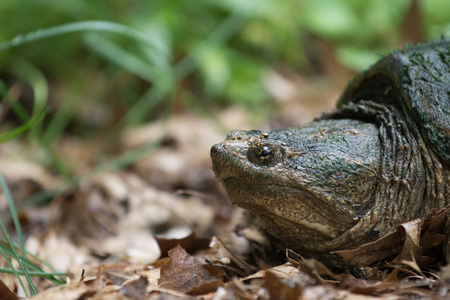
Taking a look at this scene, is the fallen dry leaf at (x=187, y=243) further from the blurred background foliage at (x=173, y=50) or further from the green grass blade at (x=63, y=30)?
the blurred background foliage at (x=173, y=50)

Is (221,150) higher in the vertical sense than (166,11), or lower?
lower

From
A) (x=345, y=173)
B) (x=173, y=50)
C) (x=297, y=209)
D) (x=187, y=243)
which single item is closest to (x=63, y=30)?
(x=187, y=243)

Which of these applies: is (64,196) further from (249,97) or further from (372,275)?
(249,97)

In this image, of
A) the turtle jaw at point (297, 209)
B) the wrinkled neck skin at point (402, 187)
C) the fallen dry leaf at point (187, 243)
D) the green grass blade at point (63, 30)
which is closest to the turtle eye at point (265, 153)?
the turtle jaw at point (297, 209)

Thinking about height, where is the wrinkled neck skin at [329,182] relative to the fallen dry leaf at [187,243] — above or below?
above

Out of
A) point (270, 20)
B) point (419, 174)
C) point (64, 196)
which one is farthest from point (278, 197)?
point (270, 20)

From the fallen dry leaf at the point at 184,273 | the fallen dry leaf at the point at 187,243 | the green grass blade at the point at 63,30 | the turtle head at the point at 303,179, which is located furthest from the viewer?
the green grass blade at the point at 63,30

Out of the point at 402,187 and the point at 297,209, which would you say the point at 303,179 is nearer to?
the point at 297,209
